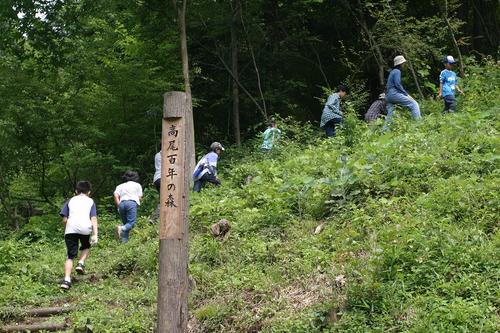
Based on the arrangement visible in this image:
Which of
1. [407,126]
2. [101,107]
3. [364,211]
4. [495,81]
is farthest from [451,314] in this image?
[101,107]

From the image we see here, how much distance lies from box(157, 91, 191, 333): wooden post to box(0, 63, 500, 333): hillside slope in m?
1.20

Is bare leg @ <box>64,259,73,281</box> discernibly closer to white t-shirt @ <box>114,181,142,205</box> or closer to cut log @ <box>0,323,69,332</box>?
cut log @ <box>0,323,69,332</box>

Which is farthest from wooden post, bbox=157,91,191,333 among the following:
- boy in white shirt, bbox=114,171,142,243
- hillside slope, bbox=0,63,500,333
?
boy in white shirt, bbox=114,171,142,243

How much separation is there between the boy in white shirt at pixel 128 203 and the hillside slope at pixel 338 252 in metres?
0.30

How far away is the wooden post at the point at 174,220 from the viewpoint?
5.38 meters

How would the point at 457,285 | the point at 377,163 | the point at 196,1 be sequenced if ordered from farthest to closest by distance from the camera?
1. the point at 196,1
2. the point at 377,163
3. the point at 457,285

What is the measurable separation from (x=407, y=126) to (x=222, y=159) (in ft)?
22.5

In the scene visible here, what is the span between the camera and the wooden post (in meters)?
5.38

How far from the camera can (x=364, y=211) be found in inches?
301

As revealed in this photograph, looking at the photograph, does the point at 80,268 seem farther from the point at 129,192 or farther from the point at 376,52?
the point at 376,52

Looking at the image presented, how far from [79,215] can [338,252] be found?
424cm

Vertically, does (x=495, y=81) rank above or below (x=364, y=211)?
above

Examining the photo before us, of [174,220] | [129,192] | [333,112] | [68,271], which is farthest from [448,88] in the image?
[174,220]

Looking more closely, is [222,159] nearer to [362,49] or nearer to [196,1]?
[196,1]
